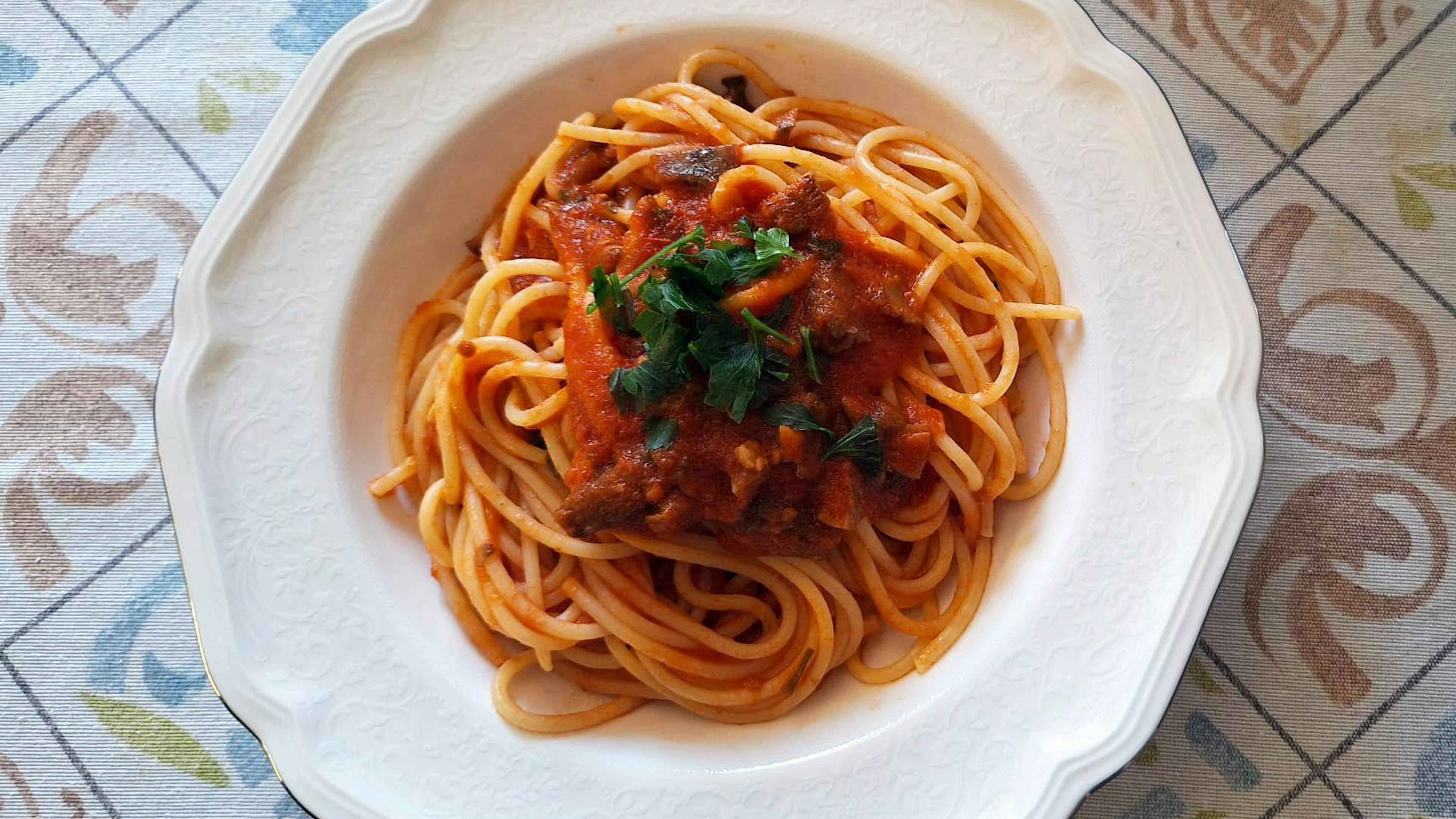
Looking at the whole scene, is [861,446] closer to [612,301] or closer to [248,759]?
[612,301]

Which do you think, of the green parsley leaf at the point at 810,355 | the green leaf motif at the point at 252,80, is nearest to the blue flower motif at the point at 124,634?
the green leaf motif at the point at 252,80

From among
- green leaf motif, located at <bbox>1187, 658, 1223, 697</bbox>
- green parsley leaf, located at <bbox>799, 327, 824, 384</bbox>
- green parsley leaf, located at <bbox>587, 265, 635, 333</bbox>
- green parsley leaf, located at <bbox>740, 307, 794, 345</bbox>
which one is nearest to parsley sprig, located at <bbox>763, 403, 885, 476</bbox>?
green parsley leaf, located at <bbox>799, 327, 824, 384</bbox>

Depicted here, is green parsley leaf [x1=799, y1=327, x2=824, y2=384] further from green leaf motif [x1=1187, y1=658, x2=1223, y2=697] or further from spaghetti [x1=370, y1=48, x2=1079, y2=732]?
green leaf motif [x1=1187, y1=658, x2=1223, y2=697]

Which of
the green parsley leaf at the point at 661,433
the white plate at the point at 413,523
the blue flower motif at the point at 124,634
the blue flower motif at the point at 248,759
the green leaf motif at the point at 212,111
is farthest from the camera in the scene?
the green leaf motif at the point at 212,111

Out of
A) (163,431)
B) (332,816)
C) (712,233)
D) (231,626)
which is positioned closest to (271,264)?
(163,431)

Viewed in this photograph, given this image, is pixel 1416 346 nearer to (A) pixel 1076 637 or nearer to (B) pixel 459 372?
(A) pixel 1076 637

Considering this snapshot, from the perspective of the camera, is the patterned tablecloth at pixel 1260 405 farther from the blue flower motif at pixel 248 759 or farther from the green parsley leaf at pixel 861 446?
the green parsley leaf at pixel 861 446
